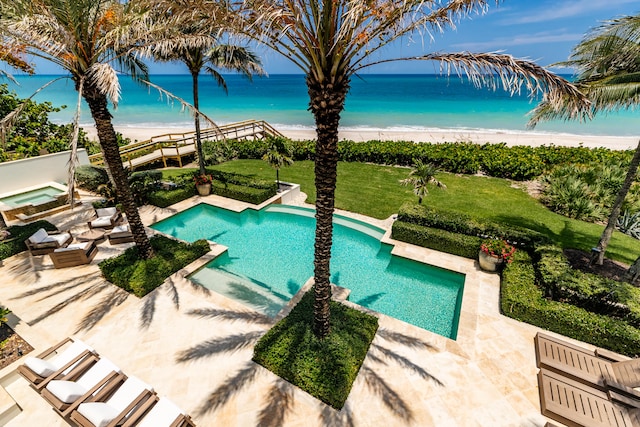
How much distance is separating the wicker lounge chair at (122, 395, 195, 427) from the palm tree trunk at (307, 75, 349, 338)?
316cm

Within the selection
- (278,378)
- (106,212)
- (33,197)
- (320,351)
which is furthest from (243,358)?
(33,197)

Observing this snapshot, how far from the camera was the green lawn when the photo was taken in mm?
12312

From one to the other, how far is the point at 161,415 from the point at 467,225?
429 inches

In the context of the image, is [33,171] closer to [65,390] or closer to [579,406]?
[65,390]

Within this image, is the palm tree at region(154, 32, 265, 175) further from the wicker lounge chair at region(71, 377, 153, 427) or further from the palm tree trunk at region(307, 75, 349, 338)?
the wicker lounge chair at region(71, 377, 153, 427)

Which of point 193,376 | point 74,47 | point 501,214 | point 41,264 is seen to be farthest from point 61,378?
point 501,214

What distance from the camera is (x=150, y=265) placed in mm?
9359

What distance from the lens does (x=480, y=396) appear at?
6066 mm

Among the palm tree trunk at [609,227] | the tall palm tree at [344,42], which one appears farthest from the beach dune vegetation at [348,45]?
the palm tree trunk at [609,227]

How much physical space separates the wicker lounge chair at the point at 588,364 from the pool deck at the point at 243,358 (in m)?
0.51

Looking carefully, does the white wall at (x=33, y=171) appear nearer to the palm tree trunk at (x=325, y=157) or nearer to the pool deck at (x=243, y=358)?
the pool deck at (x=243, y=358)

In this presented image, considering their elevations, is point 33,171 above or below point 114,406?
above

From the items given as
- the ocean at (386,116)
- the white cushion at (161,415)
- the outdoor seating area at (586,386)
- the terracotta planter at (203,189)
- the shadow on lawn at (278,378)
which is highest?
the ocean at (386,116)

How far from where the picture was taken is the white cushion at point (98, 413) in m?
4.88
